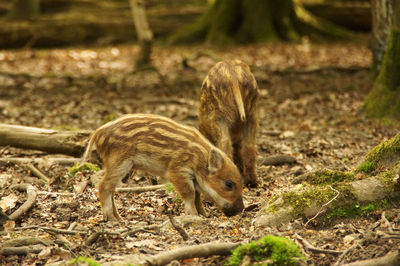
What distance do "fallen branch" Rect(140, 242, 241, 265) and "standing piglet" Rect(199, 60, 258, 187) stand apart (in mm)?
2290

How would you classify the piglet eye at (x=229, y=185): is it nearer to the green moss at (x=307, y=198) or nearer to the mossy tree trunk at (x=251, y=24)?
the green moss at (x=307, y=198)

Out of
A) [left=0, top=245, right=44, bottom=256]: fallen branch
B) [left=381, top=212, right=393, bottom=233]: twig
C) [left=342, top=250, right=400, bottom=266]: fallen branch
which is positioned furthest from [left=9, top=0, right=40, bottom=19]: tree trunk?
[left=342, top=250, right=400, bottom=266]: fallen branch

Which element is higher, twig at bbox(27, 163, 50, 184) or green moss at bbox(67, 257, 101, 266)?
green moss at bbox(67, 257, 101, 266)

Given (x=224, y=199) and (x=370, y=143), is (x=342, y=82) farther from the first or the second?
(x=224, y=199)

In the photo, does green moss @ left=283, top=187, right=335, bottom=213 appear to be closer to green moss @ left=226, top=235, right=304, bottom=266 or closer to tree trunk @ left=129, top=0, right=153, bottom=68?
green moss @ left=226, top=235, right=304, bottom=266

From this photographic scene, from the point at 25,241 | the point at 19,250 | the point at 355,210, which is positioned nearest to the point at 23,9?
the point at 25,241

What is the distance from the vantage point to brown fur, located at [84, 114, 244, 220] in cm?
525

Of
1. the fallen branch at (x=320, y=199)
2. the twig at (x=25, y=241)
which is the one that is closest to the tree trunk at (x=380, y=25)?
the fallen branch at (x=320, y=199)

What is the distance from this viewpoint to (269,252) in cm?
399

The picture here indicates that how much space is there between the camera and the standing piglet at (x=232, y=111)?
6273mm

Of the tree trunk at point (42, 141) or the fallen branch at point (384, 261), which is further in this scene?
the tree trunk at point (42, 141)

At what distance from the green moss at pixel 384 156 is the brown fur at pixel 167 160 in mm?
1299

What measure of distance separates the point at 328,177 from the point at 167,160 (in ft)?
5.27

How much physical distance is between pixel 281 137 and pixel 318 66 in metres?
5.60
